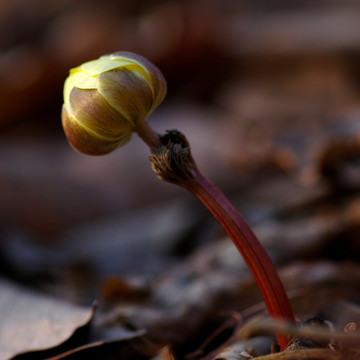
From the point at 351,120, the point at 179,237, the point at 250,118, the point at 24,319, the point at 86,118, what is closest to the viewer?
the point at 86,118

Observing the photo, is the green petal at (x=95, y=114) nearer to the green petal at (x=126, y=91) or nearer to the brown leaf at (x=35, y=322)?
the green petal at (x=126, y=91)

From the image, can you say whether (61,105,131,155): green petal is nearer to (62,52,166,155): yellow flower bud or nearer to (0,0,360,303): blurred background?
(62,52,166,155): yellow flower bud

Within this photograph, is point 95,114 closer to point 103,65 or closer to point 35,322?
point 103,65

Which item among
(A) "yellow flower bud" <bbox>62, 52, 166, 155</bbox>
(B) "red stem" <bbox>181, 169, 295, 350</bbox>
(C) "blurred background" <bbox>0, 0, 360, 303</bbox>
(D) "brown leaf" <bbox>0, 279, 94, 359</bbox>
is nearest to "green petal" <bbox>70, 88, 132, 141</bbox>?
(A) "yellow flower bud" <bbox>62, 52, 166, 155</bbox>

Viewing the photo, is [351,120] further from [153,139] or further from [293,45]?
[293,45]

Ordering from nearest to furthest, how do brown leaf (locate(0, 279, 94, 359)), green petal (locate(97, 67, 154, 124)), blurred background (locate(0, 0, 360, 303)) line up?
green petal (locate(97, 67, 154, 124)), brown leaf (locate(0, 279, 94, 359)), blurred background (locate(0, 0, 360, 303))

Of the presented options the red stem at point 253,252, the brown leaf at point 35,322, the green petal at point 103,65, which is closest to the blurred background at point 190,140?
the brown leaf at point 35,322

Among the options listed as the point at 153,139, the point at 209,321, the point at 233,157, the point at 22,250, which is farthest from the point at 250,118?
the point at 153,139
